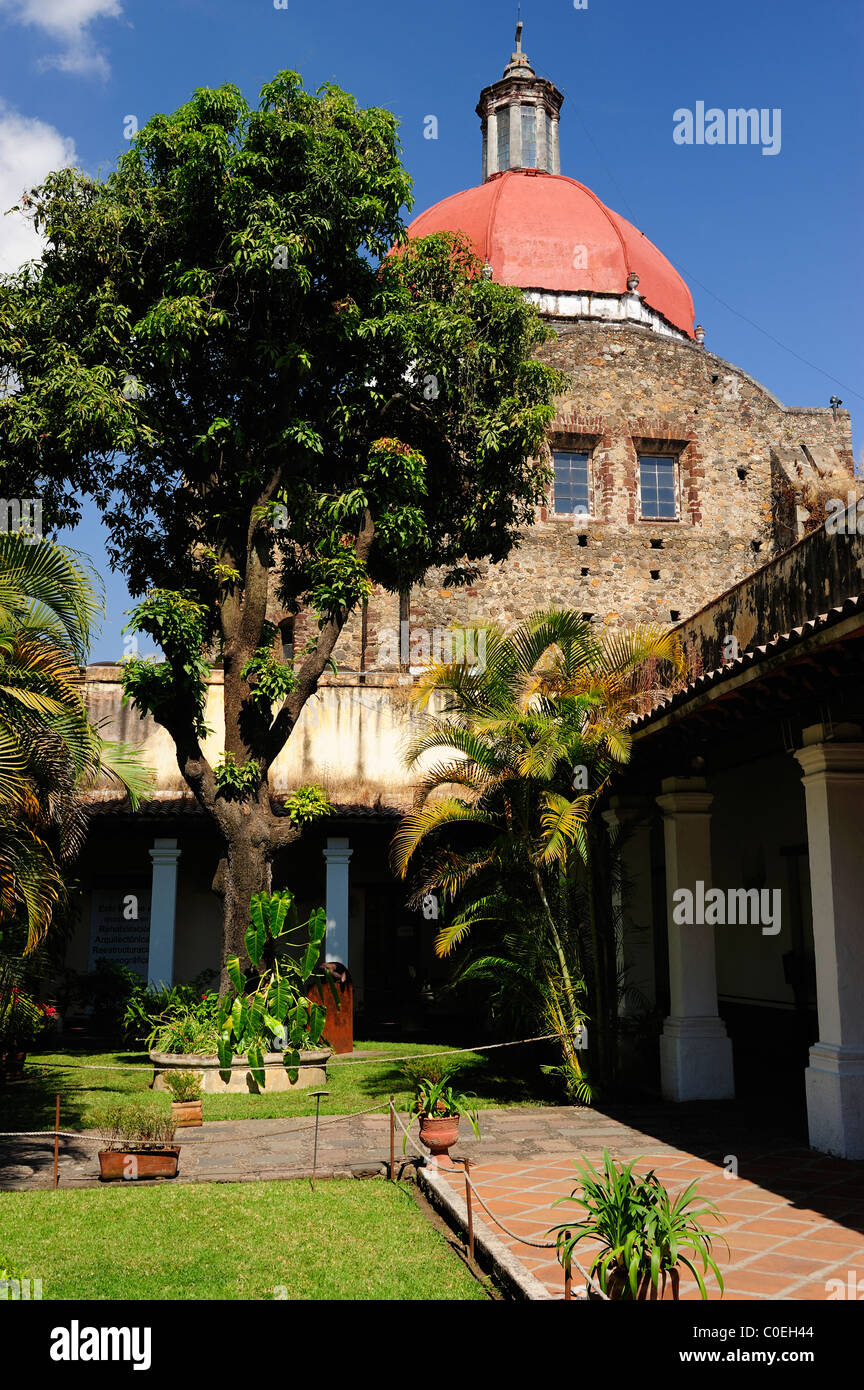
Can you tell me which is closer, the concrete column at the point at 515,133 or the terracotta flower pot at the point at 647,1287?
the terracotta flower pot at the point at 647,1287

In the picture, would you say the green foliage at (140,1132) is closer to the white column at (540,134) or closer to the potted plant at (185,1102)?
the potted plant at (185,1102)

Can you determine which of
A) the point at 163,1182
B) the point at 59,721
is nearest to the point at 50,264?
the point at 59,721

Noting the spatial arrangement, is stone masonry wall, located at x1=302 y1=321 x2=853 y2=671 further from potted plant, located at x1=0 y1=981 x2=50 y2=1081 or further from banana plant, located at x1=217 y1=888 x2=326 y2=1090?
potted plant, located at x1=0 y1=981 x2=50 y2=1081

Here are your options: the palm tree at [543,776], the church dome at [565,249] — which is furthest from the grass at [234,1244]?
the church dome at [565,249]

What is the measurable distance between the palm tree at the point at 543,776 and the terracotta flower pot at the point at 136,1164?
10.4 feet

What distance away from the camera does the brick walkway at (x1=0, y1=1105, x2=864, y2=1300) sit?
5.31 metres

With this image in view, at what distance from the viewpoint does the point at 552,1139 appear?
27.5ft

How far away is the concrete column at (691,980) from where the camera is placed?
32.7 feet

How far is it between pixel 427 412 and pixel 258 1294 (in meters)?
10.7

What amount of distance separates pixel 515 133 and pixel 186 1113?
1135 inches

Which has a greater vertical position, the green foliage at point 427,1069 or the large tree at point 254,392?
the large tree at point 254,392

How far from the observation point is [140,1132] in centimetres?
782

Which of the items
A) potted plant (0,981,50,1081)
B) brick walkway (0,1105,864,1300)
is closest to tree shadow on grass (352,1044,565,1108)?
brick walkway (0,1105,864,1300)

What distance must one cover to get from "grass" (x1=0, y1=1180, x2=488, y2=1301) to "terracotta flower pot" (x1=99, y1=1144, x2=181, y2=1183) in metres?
0.23
